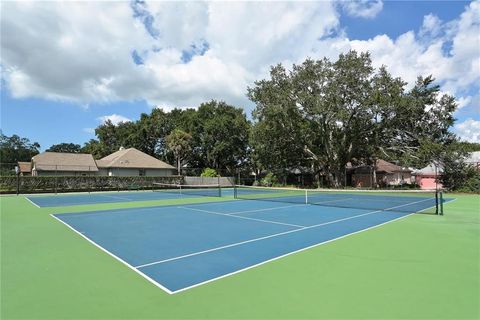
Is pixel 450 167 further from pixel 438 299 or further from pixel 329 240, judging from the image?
pixel 438 299

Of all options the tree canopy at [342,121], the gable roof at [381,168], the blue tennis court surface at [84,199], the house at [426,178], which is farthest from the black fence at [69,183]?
the house at [426,178]

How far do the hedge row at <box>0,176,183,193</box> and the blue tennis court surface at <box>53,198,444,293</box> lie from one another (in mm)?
19956

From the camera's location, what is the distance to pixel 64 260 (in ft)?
22.7

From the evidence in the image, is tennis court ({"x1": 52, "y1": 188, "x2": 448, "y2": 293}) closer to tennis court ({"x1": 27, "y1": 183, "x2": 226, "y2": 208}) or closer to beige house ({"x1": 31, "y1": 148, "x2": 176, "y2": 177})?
tennis court ({"x1": 27, "y1": 183, "x2": 226, "y2": 208})

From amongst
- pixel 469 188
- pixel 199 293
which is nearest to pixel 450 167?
pixel 469 188

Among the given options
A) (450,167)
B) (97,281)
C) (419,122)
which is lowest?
(97,281)

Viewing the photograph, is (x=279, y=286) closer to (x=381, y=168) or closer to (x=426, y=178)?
(x=381, y=168)

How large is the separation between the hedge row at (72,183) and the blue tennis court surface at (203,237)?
65.5ft

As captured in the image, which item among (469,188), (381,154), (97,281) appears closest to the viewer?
(97,281)

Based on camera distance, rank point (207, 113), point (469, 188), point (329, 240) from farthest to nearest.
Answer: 1. point (207, 113)
2. point (469, 188)
3. point (329, 240)

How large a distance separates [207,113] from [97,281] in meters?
48.9

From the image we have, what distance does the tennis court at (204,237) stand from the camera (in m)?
6.31

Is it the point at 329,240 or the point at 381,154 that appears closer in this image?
the point at 329,240

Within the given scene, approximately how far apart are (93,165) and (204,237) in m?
37.6
